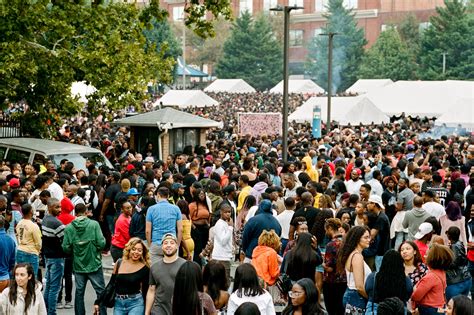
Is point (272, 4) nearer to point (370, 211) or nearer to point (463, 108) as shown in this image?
point (463, 108)

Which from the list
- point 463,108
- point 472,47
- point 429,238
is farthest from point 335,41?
point 429,238

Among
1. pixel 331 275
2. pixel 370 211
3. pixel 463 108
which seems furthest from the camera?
pixel 463 108

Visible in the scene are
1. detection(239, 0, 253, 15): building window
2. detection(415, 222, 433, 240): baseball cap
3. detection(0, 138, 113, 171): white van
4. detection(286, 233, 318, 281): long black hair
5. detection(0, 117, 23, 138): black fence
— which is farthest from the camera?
detection(239, 0, 253, 15): building window

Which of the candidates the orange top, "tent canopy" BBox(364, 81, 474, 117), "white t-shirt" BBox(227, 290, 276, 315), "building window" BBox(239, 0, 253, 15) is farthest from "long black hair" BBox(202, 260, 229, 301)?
"building window" BBox(239, 0, 253, 15)

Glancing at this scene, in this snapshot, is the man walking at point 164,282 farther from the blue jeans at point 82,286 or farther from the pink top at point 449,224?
the pink top at point 449,224

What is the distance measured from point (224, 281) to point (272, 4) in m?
111

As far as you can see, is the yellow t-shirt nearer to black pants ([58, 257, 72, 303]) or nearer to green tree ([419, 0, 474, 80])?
black pants ([58, 257, 72, 303])

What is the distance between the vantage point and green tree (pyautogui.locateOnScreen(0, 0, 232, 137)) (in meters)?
23.5

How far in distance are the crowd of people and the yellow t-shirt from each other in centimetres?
2

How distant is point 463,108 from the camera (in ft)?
102

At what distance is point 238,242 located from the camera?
14523 mm

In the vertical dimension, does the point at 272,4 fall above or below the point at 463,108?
above

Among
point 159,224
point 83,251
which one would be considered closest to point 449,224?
point 159,224

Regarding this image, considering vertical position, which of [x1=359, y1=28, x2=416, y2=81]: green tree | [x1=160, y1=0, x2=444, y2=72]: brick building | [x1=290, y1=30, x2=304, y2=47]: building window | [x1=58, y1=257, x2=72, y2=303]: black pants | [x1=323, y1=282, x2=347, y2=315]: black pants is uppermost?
[x1=160, y1=0, x2=444, y2=72]: brick building
